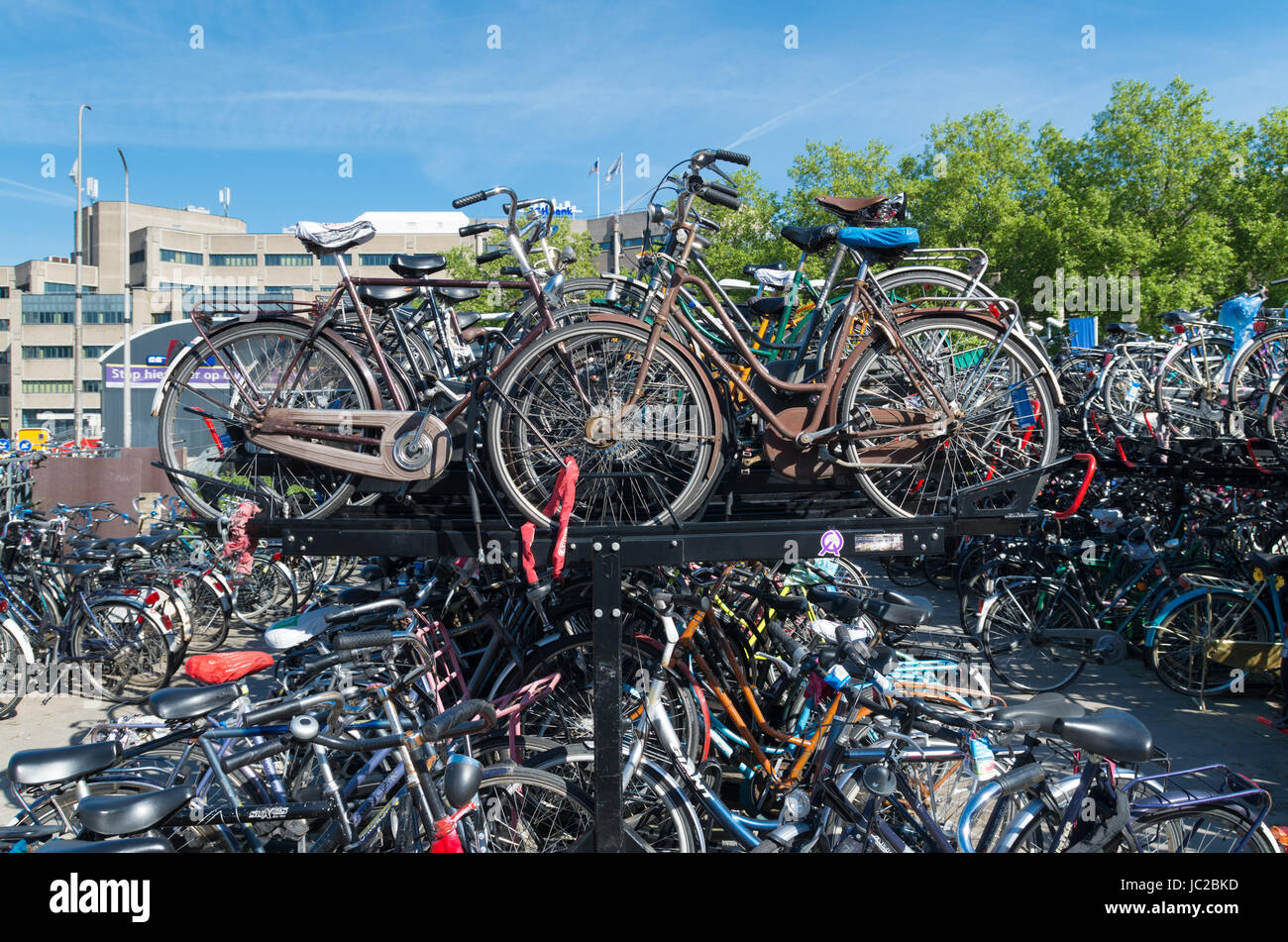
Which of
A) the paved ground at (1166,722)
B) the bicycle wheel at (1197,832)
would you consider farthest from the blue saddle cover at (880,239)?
the paved ground at (1166,722)

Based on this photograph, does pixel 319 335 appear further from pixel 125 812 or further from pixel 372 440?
pixel 125 812

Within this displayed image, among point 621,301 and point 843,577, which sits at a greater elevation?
point 621,301

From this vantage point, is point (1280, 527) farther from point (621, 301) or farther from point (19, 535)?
point (19, 535)

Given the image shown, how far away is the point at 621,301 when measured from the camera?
461cm

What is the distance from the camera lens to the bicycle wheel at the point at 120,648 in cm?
671

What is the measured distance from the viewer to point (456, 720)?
270 centimetres

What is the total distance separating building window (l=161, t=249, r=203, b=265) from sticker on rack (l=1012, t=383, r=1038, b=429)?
219 ft

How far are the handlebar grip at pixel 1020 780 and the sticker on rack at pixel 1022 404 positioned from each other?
1.49m

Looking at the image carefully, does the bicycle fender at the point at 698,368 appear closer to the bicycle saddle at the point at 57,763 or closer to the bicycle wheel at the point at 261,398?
the bicycle wheel at the point at 261,398

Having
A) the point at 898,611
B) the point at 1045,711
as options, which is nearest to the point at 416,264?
the point at 898,611

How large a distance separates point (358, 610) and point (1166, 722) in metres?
5.77

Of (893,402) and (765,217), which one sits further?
(765,217)
